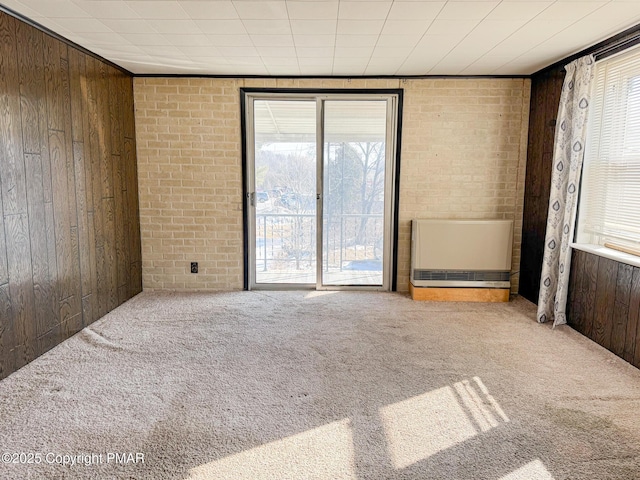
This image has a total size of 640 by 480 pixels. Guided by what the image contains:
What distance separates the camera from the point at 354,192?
4727 mm

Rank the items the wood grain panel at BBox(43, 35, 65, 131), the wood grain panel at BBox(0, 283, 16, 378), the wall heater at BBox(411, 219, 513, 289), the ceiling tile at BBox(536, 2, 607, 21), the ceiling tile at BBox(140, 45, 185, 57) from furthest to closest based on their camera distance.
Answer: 1. the wall heater at BBox(411, 219, 513, 289)
2. the ceiling tile at BBox(140, 45, 185, 57)
3. the wood grain panel at BBox(43, 35, 65, 131)
4. the wood grain panel at BBox(0, 283, 16, 378)
5. the ceiling tile at BBox(536, 2, 607, 21)

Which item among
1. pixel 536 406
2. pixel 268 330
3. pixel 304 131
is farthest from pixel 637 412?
pixel 304 131

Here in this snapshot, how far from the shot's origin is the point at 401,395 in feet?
8.24

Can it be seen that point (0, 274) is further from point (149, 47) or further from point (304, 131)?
point (304, 131)

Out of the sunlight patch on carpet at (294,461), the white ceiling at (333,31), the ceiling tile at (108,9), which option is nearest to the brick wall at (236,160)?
the white ceiling at (333,31)

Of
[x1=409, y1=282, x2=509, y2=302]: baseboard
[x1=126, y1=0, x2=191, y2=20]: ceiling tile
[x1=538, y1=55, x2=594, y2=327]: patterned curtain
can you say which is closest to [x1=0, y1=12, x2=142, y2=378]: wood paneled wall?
[x1=126, y1=0, x2=191, y2=20]: ceiling tile

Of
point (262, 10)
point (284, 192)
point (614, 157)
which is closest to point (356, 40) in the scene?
point (262, 10)

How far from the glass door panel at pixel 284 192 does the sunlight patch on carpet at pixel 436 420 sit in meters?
2.54

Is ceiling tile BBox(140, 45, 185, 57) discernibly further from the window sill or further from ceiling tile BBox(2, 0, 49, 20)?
the window sill

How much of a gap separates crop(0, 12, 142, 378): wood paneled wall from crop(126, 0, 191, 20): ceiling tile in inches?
31.2

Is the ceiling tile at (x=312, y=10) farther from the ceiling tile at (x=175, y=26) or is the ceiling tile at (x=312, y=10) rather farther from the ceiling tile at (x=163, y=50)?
the ceiling tile at (x=163, y=50)

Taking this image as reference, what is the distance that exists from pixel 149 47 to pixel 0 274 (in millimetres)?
2029

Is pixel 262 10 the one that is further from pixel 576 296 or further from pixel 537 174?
pixel 576 296

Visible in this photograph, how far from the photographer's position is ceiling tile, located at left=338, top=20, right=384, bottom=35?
2898mm
